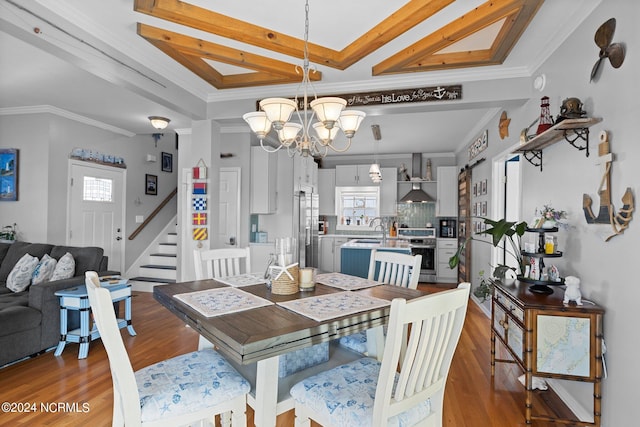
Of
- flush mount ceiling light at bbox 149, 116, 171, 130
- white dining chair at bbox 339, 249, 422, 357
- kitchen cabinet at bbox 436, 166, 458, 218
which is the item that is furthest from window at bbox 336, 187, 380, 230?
white dining chair at bbox 339, 249, 422, 357

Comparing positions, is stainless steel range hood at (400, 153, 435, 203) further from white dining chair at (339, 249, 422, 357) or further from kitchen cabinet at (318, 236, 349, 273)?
white dining chair at (339, 249, 422, 357)

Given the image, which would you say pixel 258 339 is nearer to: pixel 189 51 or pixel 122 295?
pixel 189 51

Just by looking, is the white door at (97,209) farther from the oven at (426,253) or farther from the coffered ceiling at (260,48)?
the oven at (426,253)

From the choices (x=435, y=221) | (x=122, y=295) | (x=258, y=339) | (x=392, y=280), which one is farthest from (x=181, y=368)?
(x=435, y=221)

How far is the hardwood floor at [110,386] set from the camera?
2.14m

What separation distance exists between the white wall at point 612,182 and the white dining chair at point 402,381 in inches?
42.1

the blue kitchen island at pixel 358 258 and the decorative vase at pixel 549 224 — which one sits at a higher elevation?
the decorative vase at pixel 549 224

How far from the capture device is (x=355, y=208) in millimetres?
7664

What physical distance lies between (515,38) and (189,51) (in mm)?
2554

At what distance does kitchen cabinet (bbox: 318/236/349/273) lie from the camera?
7129 millimetres

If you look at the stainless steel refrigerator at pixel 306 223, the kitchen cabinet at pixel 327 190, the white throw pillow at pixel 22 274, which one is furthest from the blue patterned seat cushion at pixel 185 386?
the kitchen cabinet at pixel 327 190

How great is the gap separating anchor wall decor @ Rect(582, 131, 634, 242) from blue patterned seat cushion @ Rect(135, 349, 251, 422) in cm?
Result: 205

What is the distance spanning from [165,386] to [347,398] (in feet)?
2.52

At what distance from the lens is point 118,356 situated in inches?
50.3
